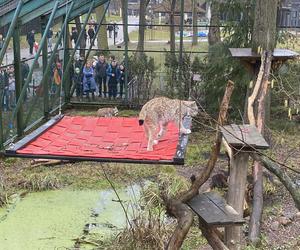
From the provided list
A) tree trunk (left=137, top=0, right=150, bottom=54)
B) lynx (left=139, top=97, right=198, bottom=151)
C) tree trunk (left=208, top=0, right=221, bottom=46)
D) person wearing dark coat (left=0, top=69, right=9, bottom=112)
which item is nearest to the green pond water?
lynx (left=139, top=97, right=198, bottom=151)

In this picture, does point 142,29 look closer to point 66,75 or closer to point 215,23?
point 215,23

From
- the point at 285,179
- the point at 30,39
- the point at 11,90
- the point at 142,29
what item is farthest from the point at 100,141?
the point at 142,29

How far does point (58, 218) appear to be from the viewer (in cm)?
700

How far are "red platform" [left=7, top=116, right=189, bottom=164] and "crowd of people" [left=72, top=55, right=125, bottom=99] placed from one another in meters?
4.79

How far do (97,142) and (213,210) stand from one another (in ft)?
11.0

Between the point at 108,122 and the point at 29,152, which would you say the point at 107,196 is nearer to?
the point at 108,122

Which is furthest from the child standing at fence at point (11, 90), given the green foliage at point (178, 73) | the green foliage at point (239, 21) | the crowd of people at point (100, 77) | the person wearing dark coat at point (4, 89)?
the green foliage at point (239, 21)

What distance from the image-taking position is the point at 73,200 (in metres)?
7.61

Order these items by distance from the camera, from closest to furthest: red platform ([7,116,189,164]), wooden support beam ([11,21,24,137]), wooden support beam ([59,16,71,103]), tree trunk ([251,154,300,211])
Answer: tree trunk ([251,154,300,211]) < red platform ([7,116,189,164]) < wooden support beam ([11,21,24,137]) < wooden support beam ([59,16,71,103])

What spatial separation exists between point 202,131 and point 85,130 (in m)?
4.05

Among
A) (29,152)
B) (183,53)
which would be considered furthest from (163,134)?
(183,53)

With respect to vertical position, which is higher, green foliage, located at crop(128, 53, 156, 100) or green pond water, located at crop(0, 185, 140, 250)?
green foliage, located at crop(128, 53, 156, 100)

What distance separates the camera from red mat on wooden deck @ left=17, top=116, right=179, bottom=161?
233 inches

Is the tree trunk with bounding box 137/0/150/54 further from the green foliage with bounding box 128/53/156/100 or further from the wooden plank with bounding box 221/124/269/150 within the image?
the wooden plank with bounding box 221/124/269/150
